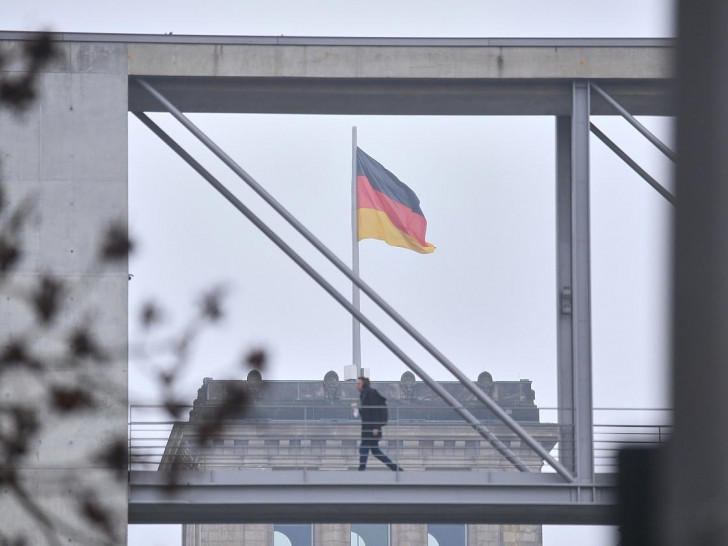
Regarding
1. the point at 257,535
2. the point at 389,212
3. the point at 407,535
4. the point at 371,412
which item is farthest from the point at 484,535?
the point at 371,412

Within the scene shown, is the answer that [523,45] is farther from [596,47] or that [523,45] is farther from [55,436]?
[55,436]

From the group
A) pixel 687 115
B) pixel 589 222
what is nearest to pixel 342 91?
pixel 589 222

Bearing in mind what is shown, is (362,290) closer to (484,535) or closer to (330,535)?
(330,535)

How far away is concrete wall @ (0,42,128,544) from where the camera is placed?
17.4 meters

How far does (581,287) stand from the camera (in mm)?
18938

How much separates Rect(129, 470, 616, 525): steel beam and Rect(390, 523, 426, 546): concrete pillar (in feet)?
180

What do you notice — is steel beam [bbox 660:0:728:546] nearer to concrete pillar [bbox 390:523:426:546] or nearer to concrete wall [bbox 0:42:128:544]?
concrete wall [bbox 0:42:128:544]

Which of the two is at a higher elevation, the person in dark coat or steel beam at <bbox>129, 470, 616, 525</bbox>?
the person in dark coat

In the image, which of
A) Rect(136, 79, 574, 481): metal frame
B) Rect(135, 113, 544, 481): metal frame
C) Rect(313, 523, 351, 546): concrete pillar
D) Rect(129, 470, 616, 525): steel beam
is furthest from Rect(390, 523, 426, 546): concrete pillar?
Rect(136, 79, 574, 481): metal frame

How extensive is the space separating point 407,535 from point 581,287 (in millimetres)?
56385

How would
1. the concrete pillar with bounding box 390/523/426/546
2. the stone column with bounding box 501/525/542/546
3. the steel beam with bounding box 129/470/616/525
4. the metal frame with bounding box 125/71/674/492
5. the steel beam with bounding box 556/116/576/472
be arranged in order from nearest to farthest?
the metal frame with bounding box 125/71/674/492 < the steel beam with bounding box 129/470/616/525 < the steel beam with bounding box 556/116/576/472 < the concrete pillar with bounding box 390/523/426/546 < the stone column with bounding box 501/525/542/546

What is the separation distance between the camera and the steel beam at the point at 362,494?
61.7 feet

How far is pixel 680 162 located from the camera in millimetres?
3340

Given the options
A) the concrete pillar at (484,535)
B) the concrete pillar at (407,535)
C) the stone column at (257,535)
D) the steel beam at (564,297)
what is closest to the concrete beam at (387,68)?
the steel beam at (564,297)
